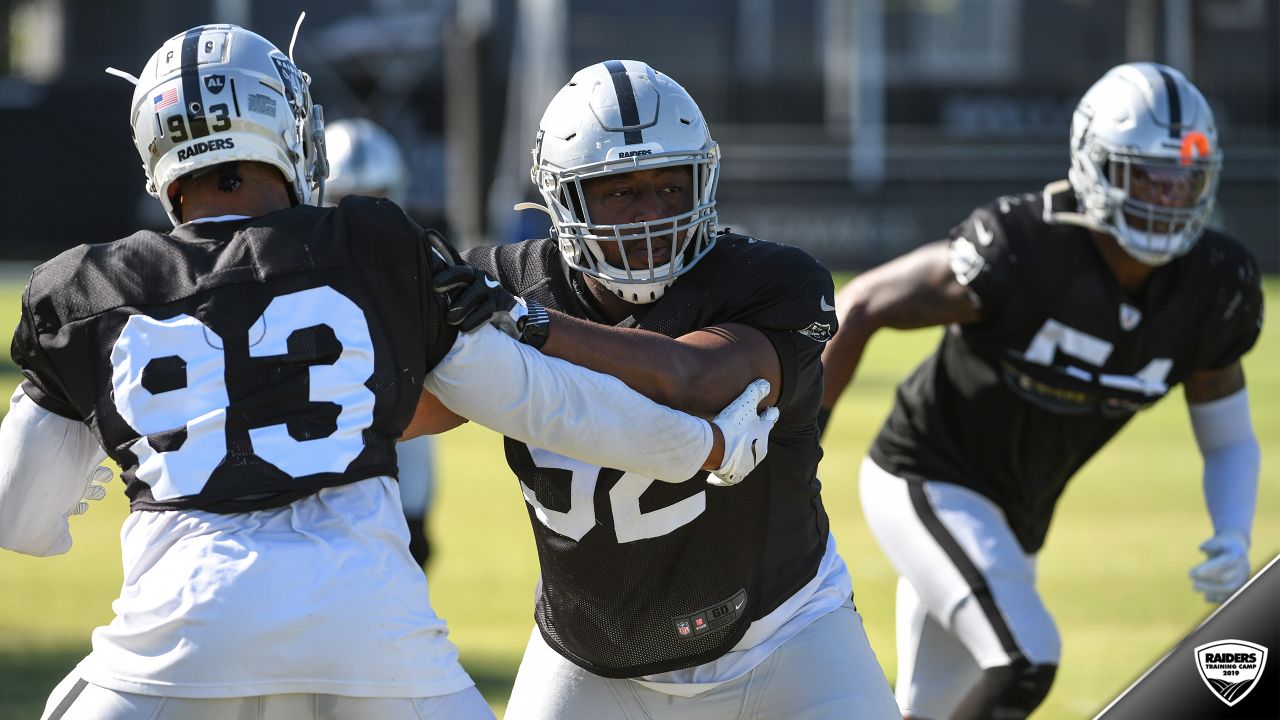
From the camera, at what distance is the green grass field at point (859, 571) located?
5.59 meters

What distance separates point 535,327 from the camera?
2645mm

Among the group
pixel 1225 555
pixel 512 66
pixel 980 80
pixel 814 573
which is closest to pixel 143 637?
pixel 814 573

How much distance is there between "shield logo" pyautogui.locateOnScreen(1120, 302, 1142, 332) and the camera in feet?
13.8

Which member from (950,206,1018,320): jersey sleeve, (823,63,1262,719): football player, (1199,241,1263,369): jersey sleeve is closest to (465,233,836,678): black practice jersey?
(823,63,1262,719): football player

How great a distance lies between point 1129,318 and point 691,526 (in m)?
1.76

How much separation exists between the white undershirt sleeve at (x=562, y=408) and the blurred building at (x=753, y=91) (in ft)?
52.4

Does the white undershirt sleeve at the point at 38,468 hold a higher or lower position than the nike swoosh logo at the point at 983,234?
higher

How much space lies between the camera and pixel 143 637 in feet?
7.59

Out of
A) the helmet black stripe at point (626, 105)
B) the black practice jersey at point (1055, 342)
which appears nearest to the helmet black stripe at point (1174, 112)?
the black practice jersey at point (1055, 342)

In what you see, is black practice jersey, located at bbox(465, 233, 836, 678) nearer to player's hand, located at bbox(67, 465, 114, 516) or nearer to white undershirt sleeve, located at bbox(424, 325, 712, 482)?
white undershirt sleeve, located at bbox(424, 325, 712, 482)

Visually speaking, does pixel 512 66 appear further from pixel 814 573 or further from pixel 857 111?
pixel 814 573

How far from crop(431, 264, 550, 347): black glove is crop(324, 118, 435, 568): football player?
9.46 feet

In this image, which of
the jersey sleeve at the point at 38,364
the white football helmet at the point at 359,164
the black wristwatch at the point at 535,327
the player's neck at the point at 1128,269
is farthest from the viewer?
the white football helmet at the point at 359,164

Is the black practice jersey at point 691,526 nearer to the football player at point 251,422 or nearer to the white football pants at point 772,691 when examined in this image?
the white football pants at point 772,691
